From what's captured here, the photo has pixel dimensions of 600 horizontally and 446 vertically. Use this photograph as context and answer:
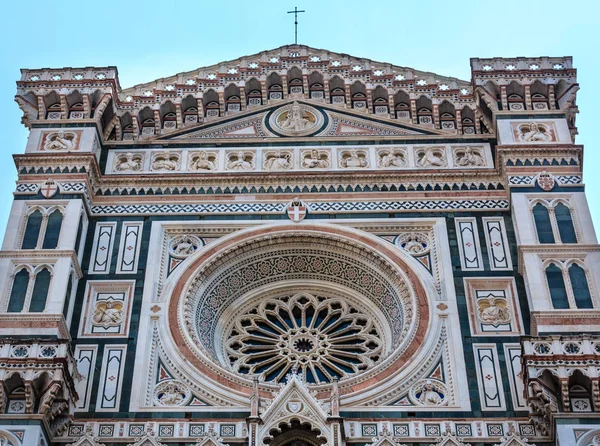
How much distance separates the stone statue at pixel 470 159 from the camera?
2500 cm

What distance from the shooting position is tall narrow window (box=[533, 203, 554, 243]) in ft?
75.0

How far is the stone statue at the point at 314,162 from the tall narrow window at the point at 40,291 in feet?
17.5

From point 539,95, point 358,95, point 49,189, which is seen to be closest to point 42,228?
point 49,189

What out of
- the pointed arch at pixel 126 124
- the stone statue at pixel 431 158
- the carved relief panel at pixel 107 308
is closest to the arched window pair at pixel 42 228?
the carved relief panel at pixel 107 308

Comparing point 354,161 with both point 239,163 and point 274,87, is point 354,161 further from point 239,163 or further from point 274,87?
point 274,87

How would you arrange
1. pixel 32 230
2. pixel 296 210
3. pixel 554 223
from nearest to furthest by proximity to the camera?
pixel 554 223 → pixel 32 230 → pixel 296 210

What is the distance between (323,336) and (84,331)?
3936 mm

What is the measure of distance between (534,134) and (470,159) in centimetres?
123

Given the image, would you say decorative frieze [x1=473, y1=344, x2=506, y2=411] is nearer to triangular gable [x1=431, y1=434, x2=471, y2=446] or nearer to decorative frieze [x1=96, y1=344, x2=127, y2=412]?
triangular gable [x1=431, y1=434, x2=471, y2=446]

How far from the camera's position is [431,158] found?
25141mm

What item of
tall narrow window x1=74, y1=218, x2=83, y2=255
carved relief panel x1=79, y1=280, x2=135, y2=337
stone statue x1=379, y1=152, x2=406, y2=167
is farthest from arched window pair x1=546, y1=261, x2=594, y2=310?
tall narrow window x1=74, y1=218, x2=83, y2=255

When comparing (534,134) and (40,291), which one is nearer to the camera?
(40,291)

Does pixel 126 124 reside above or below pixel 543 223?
above

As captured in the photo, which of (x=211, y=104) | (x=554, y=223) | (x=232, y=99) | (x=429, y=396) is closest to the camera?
(x=429, y=396)
